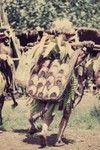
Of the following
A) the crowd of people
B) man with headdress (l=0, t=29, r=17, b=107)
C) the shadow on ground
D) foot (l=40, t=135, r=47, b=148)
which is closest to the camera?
foot (l=40, t=135, r=47, b=148)

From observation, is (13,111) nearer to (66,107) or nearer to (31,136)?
(31,136)

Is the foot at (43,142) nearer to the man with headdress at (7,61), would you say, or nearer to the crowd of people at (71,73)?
the crowd of people at (71,73)

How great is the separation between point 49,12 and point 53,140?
10.2 m

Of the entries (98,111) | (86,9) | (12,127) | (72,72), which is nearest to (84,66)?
(72,72)

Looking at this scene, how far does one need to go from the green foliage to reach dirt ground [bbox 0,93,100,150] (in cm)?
877

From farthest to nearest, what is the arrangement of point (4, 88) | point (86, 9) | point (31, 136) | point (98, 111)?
1. point (86, 9)
2. point (98, 111)
3. point (4, 88)
4. point (31, 136)

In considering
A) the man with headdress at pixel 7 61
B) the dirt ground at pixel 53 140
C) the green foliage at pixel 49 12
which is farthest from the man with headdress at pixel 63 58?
the green foliage at pixel 49 12

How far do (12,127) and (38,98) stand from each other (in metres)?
3.10

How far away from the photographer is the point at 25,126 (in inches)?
551

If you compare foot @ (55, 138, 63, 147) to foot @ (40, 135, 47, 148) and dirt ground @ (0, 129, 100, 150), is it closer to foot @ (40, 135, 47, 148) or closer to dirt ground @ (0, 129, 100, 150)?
dirt ground @ (0, 129, 100, 150)

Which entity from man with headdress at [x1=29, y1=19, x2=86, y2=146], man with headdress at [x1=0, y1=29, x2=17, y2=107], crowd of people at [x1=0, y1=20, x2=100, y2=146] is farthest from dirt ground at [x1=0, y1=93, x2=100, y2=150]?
man with headdress at [x1=0, y1=29, x2=17, y2=107]

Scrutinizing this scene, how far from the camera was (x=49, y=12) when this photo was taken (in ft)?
70.6

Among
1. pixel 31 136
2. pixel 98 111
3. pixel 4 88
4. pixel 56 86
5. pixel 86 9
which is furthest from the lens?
pixel 86 9

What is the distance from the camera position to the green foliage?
2156 centimetres
